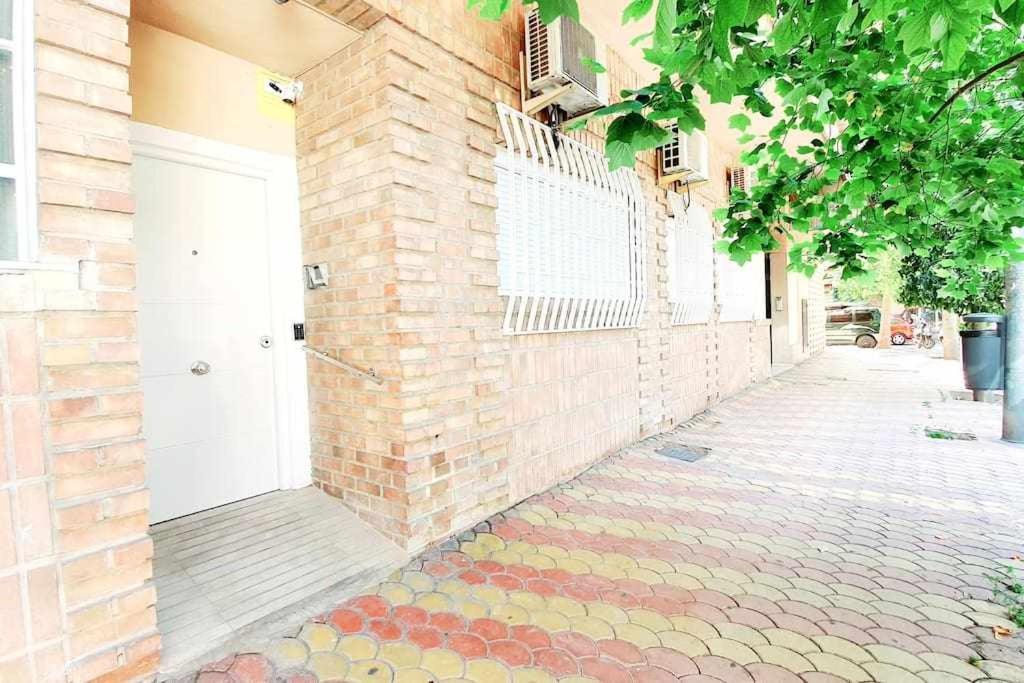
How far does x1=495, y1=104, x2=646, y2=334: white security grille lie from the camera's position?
351 cm

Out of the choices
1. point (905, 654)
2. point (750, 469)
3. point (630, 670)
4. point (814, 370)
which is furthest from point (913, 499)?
point (814, 370)

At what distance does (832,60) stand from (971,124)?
1.25 meters

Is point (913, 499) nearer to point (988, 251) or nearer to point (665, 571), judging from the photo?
point (988, 251)

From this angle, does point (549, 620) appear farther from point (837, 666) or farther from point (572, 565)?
point (837, 666)

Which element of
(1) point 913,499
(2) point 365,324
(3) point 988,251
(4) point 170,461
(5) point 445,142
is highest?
(5) point 445,142

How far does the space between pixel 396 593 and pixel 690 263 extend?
5.34 m

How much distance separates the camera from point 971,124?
3.11 meters

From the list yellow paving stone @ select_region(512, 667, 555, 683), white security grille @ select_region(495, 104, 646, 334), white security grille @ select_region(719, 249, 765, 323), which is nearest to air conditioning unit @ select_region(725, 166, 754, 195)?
white security grille @ select_region(719, 249, 765, 323)

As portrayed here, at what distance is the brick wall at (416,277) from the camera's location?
2.76m

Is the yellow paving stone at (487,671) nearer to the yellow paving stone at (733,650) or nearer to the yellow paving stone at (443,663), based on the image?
the yellow paving stone at (443,663)

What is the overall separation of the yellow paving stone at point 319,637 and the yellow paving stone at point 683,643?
1398 mm

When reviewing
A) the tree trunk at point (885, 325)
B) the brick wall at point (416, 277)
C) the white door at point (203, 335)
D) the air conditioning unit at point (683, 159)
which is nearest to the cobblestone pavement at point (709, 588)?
the brick wall at point (416, 277)

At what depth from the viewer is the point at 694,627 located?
220cm

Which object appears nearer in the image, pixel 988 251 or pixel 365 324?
pixel 365 324
